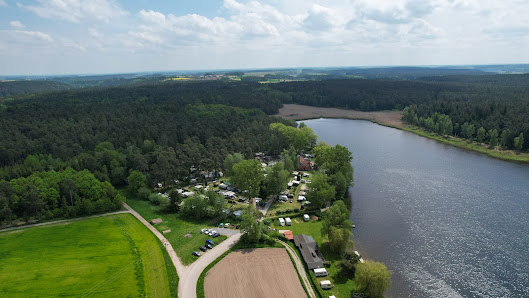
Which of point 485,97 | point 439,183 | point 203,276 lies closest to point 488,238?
point 439,183

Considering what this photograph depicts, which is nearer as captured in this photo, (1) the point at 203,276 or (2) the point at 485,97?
(1) the point at 203,276

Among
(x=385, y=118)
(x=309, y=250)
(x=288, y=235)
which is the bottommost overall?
(x=288, y=235)

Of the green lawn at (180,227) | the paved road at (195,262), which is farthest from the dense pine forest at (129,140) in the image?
the paved road at (195,262)

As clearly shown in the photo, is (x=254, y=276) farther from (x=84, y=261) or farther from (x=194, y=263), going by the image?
(x=84, y=261)

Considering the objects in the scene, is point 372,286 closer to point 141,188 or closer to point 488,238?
point 488,238

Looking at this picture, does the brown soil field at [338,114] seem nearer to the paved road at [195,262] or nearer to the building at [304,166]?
the building at [304,166]

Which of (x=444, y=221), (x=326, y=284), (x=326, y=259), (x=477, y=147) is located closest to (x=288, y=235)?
(x=326, y=259)
